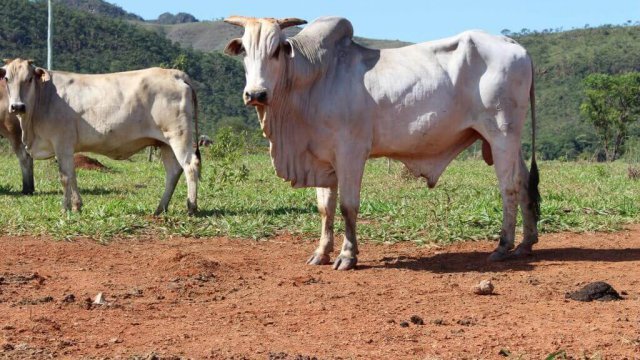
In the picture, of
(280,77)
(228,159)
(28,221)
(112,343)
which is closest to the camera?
(112,343)

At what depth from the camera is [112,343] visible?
4973mm

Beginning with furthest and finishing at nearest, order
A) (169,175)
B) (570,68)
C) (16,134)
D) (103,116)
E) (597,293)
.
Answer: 1. (570,68)
2. (16,134)
3. (169,175)
4. (103,116)
5. (597,293)

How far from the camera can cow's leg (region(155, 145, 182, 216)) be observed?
10797mm

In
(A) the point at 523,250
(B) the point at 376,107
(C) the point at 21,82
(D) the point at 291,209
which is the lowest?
(D) the point at 291,209

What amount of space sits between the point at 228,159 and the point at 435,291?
9515 millimetres

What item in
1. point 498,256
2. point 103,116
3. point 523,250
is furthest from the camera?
point 103,116

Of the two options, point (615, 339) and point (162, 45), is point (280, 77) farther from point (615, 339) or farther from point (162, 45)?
point (162, 45)

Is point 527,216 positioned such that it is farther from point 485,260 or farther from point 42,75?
point 42,75

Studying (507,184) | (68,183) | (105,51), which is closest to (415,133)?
(507,184)

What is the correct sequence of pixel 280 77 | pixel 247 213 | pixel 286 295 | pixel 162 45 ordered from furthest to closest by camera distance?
pixel 162 45 → pixel 247 213 → pixel 280 77 → pixel 286 295

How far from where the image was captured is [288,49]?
7.26 metres

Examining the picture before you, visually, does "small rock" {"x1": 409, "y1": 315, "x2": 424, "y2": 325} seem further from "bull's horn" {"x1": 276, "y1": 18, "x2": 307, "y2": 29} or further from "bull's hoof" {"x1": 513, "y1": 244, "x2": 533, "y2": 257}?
"bull's horn" {"x1": 276, "y1": 18, "x2": 307, "y2": 29}

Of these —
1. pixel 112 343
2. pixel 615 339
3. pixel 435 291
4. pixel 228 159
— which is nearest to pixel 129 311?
pixel 112 343

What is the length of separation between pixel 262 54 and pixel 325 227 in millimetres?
1459
